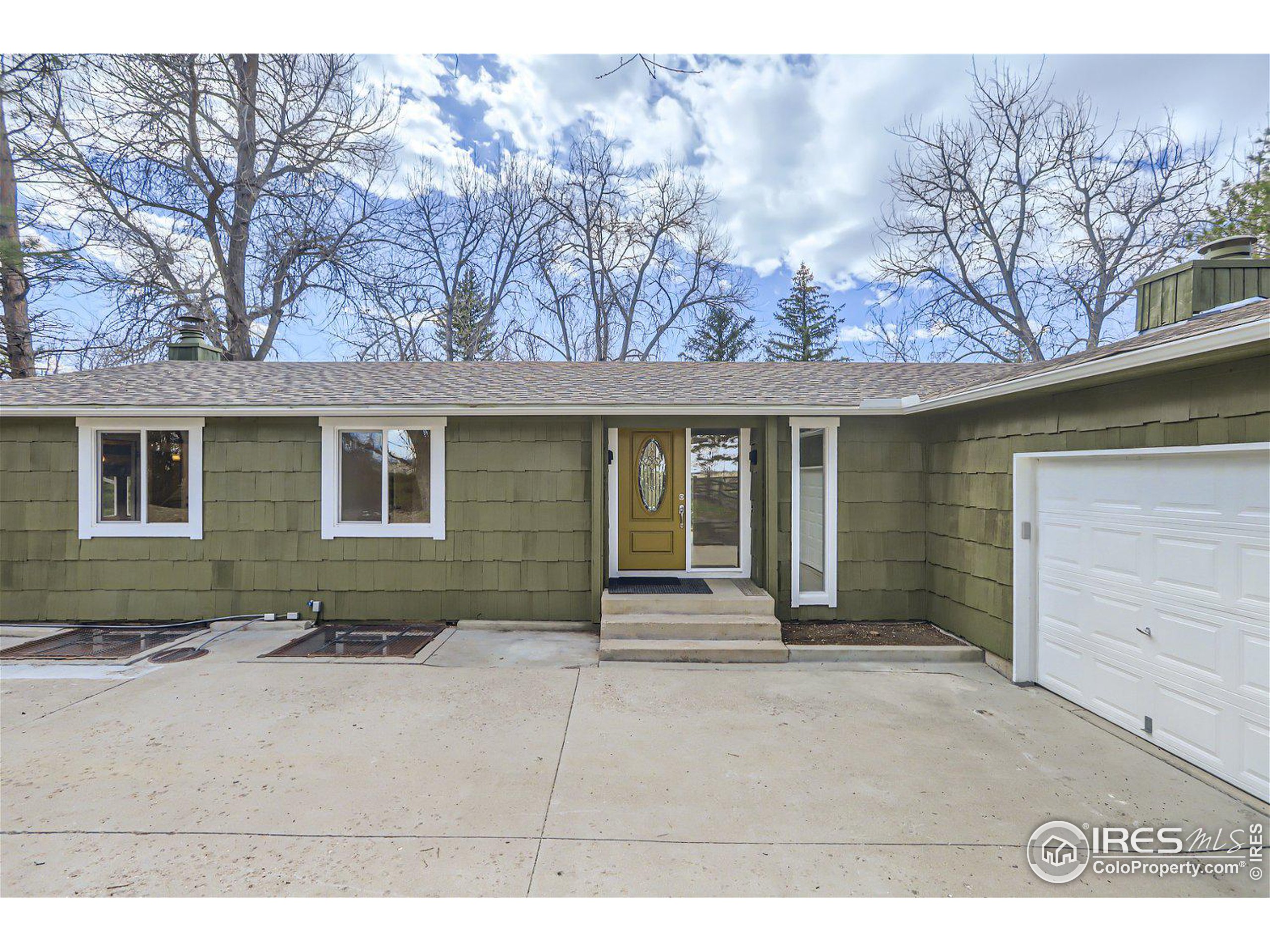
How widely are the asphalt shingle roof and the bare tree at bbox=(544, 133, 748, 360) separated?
7.94m

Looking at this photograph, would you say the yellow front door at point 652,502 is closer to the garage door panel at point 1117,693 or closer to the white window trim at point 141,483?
the garage door panel at point 1117,693

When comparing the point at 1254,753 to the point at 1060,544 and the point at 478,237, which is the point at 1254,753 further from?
the point at 478,237

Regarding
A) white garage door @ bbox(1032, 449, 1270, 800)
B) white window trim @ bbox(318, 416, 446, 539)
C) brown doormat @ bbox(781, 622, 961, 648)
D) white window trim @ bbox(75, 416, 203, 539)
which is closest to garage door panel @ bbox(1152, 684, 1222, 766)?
white garage door @ bbox(1032, 449, 1270, 800)

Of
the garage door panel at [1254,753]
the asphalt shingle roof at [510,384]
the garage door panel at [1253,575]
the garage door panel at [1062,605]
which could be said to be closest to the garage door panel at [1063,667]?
the garage door panel at [1062,605]

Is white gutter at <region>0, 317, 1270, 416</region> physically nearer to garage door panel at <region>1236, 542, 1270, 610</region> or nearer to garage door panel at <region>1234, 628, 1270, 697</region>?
garage door panel at <region>1236, 542, 1270, 610</region>

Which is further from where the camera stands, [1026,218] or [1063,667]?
[1026,218]

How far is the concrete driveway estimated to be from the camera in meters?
2.26

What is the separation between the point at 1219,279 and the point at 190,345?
12.8 m

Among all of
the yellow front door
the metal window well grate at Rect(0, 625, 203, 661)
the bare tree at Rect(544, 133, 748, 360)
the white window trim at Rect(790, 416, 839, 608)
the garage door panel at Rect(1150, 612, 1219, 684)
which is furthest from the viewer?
the bare tree at Rect(544, 133, 748, 360)

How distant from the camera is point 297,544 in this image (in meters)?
5.93

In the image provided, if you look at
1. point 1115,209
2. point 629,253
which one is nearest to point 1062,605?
point 1115,209

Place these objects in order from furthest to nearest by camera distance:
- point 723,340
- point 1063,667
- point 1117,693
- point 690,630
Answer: point 723,340 < point 690,630 < point 1063,667 < point 1117,693

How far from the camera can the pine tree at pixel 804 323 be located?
20.7m
